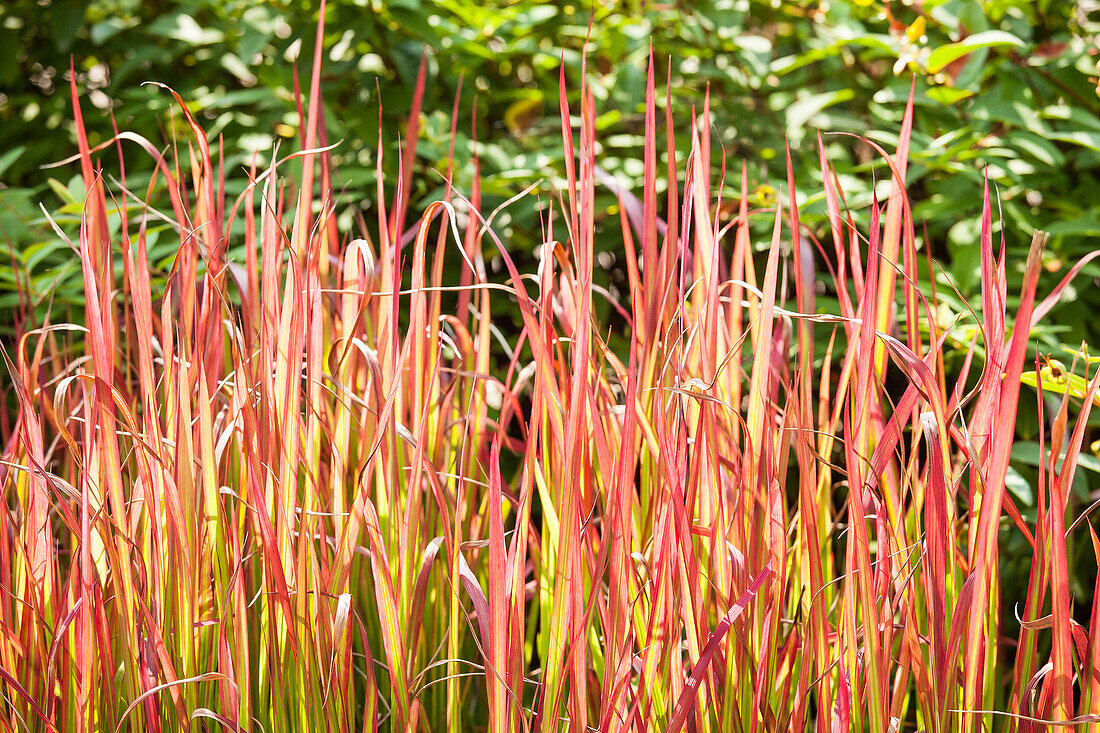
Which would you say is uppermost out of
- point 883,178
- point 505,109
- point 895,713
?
point 505,109

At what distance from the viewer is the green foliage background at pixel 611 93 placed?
3.32 feet

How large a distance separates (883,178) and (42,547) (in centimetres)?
110

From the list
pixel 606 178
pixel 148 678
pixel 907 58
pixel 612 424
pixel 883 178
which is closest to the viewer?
pixel 148 678

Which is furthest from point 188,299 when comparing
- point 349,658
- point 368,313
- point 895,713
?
point 895,713

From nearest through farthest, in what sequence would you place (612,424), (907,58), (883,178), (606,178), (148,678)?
(148,678) → (612,424) → (606,178) → (907,58) → (883,178)

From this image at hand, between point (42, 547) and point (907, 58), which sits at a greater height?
point (907, 58)

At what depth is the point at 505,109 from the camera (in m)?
1.42

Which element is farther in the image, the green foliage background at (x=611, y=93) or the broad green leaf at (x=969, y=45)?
the green foliage background at (x=611, y=93)

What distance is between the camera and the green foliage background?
1.01m

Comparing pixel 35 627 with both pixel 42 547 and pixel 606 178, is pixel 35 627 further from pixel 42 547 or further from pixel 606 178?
pixel 606 178

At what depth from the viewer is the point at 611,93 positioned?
124 centimetres

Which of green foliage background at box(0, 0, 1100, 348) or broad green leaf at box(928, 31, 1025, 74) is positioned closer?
broad green leaf at box(928, 31, 1025, 74)

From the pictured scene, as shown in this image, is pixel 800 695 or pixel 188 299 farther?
pixel 188 299

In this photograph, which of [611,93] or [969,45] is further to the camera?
[611,93]
